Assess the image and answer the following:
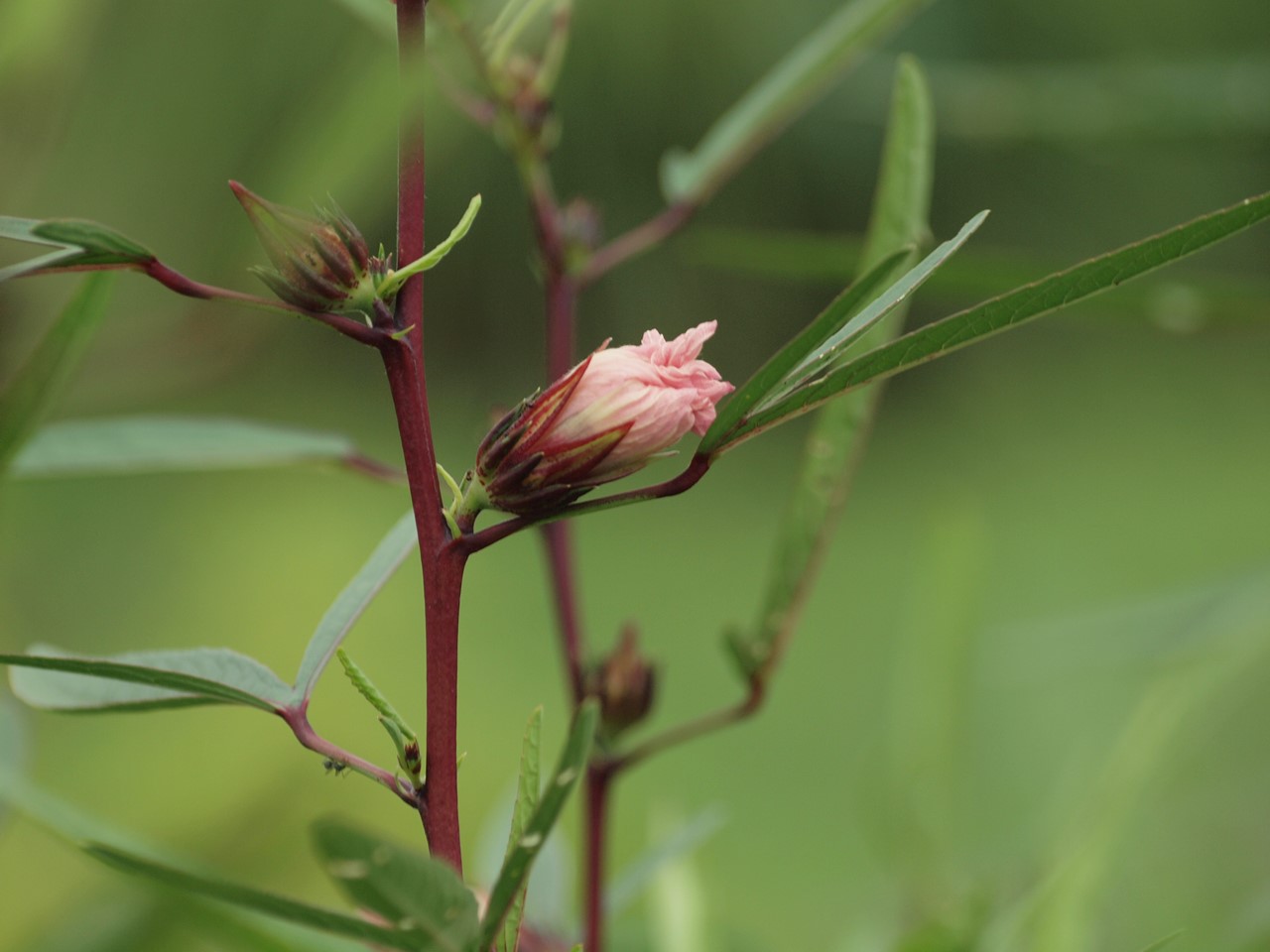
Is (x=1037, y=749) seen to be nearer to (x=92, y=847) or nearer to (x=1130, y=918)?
(x=1130, y=918)

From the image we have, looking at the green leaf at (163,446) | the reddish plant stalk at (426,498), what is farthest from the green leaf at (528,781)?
the green leaf at (163,446)

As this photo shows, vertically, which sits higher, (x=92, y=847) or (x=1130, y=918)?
(x=92, y=847)

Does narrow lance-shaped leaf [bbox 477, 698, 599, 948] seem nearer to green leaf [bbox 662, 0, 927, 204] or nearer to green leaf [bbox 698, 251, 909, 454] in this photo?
green leaf [bbox 698, 251, 909, 454]

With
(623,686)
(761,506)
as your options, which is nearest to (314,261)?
(623,686)

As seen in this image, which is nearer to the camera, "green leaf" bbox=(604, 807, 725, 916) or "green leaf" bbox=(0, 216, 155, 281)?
"green leaf" bbox=(0, 216, 155, 281)

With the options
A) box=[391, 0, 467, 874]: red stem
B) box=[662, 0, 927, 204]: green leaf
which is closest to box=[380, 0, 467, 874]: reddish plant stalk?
box=[391, 0, 467, 874]: red stem

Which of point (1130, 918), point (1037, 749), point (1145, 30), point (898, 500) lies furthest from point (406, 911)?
point (1145, 30)
